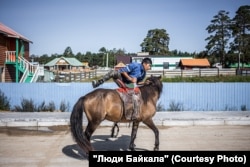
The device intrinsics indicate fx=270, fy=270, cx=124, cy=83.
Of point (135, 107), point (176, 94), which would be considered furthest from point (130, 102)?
point (176, 94)

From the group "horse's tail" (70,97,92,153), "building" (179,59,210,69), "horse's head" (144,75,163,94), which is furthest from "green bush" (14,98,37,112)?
"building" (179,59,210,69)

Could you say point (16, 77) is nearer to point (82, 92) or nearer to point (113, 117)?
point (82, 92)

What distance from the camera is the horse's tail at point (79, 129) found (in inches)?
225

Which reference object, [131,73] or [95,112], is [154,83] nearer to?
[131,73]

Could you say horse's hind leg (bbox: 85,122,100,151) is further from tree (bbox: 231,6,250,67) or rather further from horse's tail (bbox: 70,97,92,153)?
tree (bbox: 231,6,250,67)

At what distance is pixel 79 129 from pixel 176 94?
1061cm

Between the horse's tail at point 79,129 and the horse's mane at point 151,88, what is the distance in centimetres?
156

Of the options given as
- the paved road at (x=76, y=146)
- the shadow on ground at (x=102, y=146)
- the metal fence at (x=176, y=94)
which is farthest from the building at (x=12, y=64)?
the shadow on ground at (x=102, y=146)

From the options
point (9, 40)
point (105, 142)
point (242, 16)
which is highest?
point (242, 16)

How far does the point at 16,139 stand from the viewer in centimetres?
823

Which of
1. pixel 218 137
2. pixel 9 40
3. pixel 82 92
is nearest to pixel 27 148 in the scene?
pixel 218 137

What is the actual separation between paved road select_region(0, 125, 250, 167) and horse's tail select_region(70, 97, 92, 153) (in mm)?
452

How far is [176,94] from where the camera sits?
51.4ft

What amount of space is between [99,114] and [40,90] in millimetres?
10667
